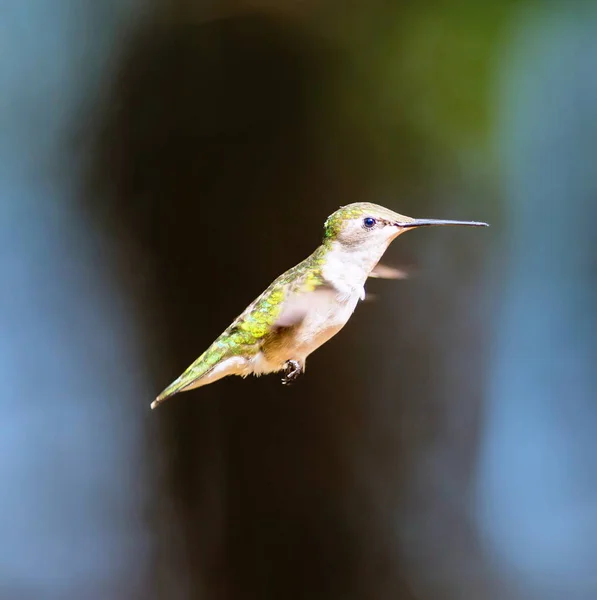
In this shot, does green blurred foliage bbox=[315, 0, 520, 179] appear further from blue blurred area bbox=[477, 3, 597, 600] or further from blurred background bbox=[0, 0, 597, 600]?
blue blurred area bbox=[477, 3, 597, 600]

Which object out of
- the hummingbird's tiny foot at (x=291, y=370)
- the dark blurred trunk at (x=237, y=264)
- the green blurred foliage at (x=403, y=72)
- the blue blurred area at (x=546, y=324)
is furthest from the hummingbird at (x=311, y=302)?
the blue blurred area at (x=546, y=324)

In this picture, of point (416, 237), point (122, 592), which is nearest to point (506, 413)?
point (416, 237)

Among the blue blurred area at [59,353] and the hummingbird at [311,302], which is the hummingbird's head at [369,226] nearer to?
the hummingbird at [311,302]

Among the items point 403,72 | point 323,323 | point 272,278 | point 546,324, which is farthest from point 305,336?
point 546,324

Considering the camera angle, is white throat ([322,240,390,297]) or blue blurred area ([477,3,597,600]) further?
blue blurred area ([477,3,597,600])

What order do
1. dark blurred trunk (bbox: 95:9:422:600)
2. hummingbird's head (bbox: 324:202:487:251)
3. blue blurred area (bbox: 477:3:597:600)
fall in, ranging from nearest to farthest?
hummingbird's head (bbox: 324:202:487:251) < dark blurred trunk (bbox: 95:9:422:600) < blue blurred area (bbox: 477:3:597:600)

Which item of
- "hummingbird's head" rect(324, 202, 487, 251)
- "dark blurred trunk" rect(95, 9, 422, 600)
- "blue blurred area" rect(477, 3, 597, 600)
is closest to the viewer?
"hummingbird's head" rect(324, 202, 487, 251)

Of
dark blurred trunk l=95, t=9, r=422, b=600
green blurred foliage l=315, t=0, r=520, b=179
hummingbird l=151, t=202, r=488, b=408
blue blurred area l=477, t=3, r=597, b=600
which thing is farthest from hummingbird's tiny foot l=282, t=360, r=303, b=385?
blue blurred area l=477, t=3, r=597, b=600

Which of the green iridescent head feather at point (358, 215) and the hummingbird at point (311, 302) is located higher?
the green iridescent head feather at point (358, 215)
